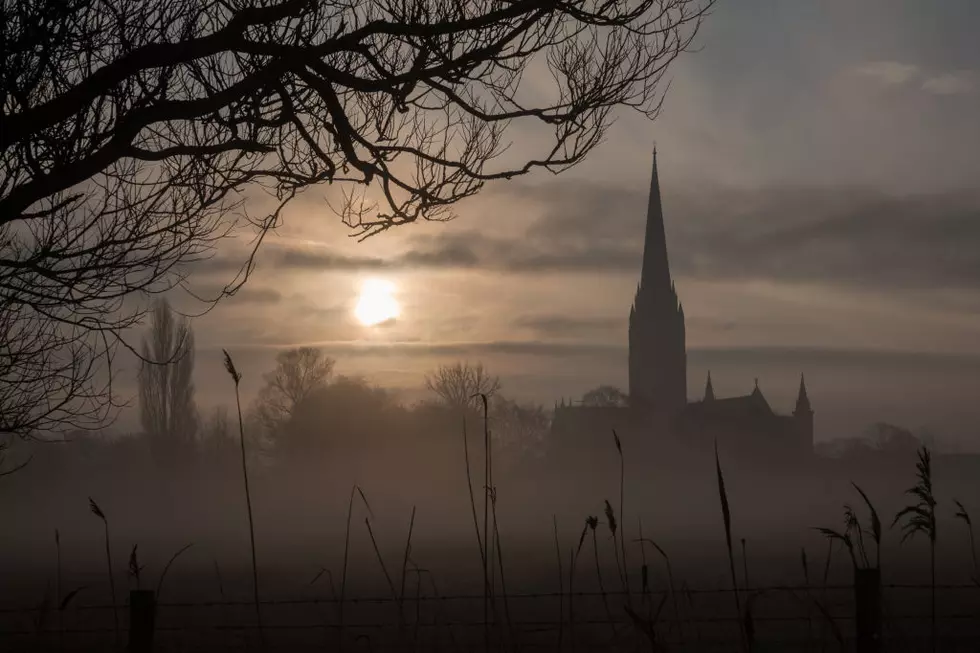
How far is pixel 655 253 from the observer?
10400 centimetres

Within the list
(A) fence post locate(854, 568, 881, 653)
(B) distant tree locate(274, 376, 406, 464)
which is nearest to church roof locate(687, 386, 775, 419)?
(B) distant tree locate(274, 376, 406, 464)

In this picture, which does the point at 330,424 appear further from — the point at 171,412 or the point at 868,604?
the point at 868,604

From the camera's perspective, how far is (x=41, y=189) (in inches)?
197

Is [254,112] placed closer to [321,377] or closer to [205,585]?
[205,585]

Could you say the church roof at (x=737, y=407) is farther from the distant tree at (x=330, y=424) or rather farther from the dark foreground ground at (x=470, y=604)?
the dark foreground ground at (x=470, y=604)

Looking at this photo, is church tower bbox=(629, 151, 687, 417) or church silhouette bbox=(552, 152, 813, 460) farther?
church tower bbox=(629, 151, 687, 417)

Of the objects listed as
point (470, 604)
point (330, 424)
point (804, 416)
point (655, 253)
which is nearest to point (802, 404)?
point (804, 416)

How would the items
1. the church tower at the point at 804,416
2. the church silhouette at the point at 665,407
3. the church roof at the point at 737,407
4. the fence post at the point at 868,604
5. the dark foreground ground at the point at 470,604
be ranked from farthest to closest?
Result: the church tower at the point at 804,416 → the church roof at the point at 737,407 → the church silhouette at the point at 665,407 → the dark foreground ground at the point at 470,604 → the fence post at the point at 868,604

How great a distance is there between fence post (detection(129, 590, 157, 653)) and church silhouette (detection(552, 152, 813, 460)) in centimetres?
7186

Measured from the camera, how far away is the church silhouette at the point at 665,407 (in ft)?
269

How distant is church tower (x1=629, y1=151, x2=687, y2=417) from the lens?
103438 mm

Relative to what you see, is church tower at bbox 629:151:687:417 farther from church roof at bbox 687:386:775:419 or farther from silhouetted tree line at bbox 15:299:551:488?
silhouetted tree line at bbox 15:299:551:488

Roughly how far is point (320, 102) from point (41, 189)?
5.58 feet

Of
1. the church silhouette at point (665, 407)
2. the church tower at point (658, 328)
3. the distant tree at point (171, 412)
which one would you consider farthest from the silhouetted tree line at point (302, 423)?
the church tower at point (658, 328)
